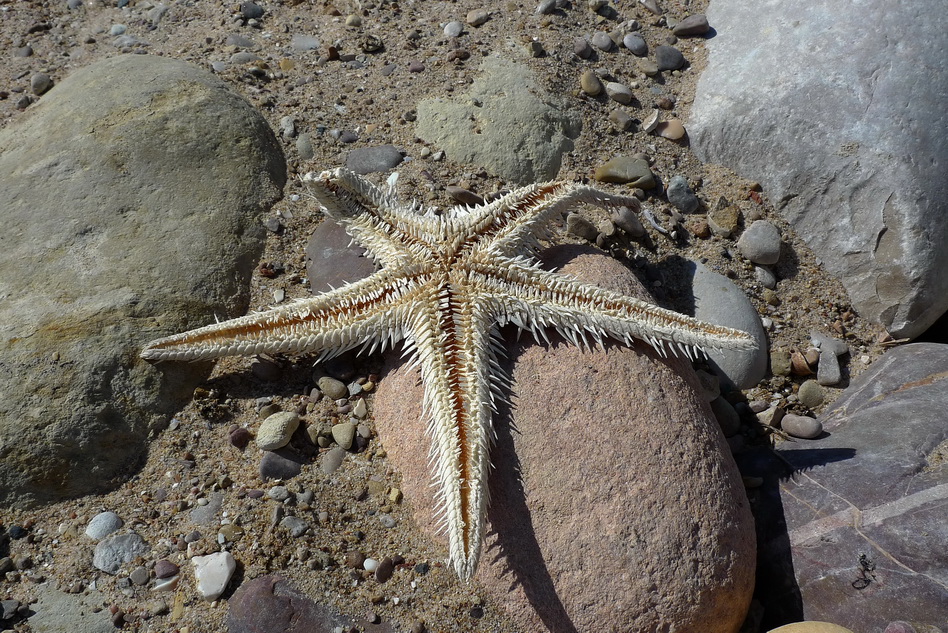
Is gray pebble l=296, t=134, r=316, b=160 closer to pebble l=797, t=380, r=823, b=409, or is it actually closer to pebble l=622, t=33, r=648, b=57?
pebble l=622, t=33, r=648, b=57

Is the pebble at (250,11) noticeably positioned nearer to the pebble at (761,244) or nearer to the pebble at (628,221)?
the pebble at (628,221)

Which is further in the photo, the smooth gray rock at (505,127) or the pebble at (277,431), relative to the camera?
→ the smooth gray rock at (505,127)

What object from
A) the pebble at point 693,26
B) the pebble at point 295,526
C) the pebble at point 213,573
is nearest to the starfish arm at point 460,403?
the pebble at point 295,526

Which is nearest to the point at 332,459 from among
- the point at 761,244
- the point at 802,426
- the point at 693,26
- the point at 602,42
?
the point at 802,426

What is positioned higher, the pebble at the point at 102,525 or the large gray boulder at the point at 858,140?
the large gray boulder at the point at 858,140

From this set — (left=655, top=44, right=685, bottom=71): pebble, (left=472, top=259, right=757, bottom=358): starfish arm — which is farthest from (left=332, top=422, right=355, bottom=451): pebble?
(left=655, top=44, right=685, bottom=71): pebble

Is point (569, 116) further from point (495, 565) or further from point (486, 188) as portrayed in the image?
point (495, 565)

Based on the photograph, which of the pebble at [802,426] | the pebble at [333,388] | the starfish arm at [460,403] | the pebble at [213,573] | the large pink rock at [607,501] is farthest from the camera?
the pebble at [802,426]

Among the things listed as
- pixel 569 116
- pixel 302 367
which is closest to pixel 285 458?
pixel 302 367
